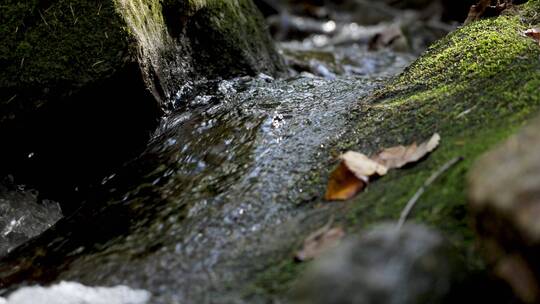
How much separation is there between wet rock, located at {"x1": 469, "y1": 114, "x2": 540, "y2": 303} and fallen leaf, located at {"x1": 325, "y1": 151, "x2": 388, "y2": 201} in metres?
0.71

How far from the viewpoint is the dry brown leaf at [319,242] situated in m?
2.08

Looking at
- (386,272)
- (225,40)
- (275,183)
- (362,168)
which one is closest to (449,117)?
(362,168)

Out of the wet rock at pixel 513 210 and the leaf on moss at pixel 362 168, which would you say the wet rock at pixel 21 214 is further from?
the wet rock at pixel 513 210

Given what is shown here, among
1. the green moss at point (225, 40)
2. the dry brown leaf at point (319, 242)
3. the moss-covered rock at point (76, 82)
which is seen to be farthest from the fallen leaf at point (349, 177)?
the green moss at point (225, 40)

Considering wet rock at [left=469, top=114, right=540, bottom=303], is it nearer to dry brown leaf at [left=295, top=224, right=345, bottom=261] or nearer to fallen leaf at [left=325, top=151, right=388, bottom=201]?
dry brown leaf at [left=295, top=224, right=345, bottom=261]

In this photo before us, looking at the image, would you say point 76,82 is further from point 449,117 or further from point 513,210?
point 513,210

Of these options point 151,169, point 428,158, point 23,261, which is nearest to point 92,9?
point 151,169

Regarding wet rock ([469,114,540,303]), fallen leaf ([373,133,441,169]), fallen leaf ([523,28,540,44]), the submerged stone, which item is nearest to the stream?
the submerged stone

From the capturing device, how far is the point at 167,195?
2.96 m

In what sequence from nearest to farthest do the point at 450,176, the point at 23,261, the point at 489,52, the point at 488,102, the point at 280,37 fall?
1. the point at 450,176
2. the point at 488,102
3. the point at 23,261
4. the point at 489,52
5. the point at 280,37

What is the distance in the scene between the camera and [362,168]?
251cm

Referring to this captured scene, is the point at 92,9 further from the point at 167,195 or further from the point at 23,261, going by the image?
the point at 23,261

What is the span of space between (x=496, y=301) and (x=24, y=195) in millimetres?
3103

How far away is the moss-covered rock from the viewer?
134 inches
